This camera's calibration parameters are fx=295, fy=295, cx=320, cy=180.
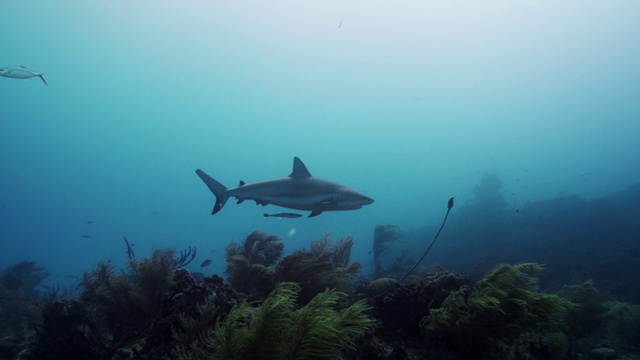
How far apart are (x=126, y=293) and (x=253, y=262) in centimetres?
286

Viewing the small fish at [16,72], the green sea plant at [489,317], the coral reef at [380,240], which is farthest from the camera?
the coral reef at [380,240]

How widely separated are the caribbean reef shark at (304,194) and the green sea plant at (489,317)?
141 inches

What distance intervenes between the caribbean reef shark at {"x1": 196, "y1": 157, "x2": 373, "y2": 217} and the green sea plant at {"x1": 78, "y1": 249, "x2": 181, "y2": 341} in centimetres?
265

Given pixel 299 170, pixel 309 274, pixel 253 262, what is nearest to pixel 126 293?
pixel 253 262

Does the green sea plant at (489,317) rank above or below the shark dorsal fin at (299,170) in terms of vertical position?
below

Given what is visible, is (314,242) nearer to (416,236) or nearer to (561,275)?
(561,275)

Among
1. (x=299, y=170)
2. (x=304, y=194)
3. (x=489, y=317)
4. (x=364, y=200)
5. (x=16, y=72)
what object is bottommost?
(x=489, y=317)

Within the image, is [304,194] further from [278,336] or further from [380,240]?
[380,240]

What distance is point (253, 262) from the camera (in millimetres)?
7906

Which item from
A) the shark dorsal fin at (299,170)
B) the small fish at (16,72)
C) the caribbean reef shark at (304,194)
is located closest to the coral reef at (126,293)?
the caribbean reef shark at (304,194)

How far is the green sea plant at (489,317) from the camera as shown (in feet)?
13.5

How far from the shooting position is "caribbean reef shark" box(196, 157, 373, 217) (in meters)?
7.61

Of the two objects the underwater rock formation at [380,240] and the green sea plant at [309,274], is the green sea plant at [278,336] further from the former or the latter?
the underwater rock formation at [380,240]

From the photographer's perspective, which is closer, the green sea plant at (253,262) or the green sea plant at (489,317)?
the green sea plant at (489,317)
